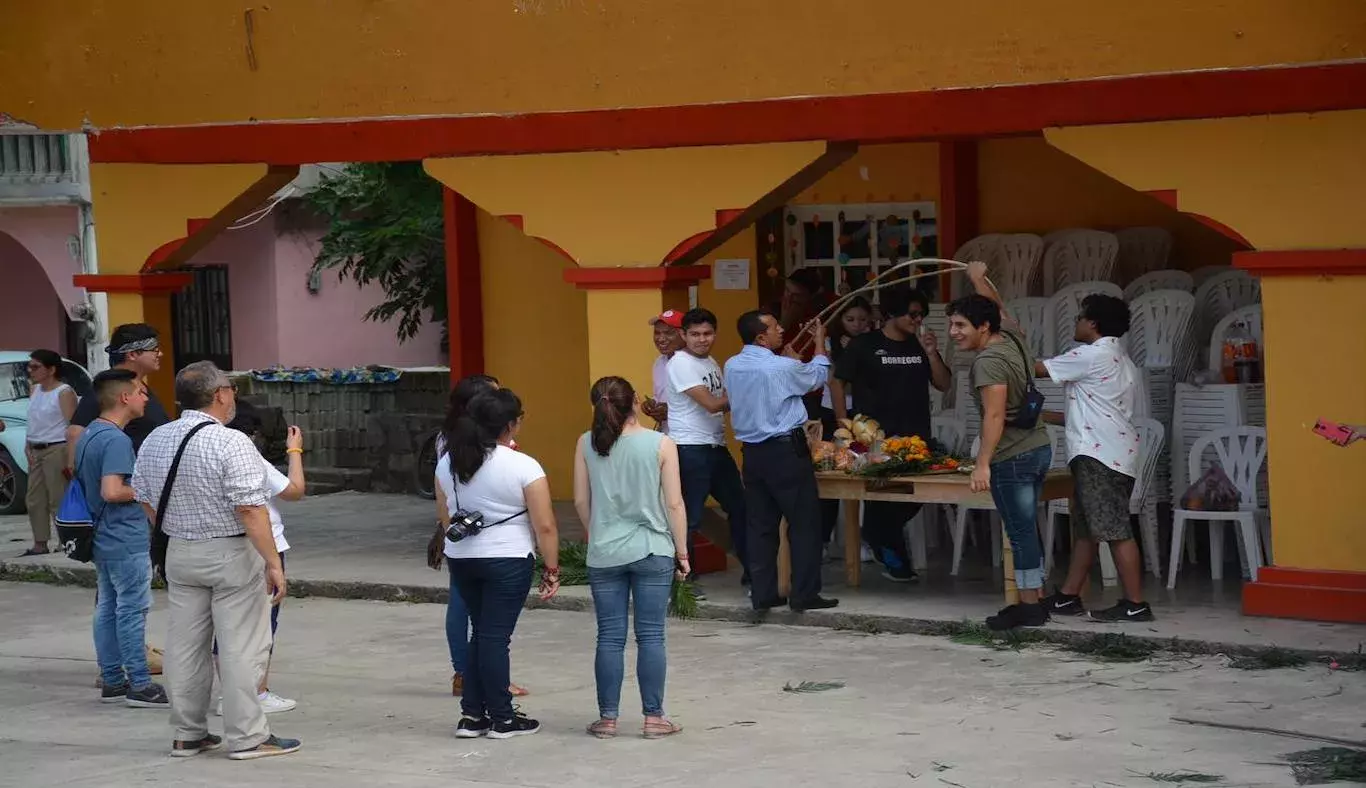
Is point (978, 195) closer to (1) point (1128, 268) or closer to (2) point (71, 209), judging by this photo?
(1) point (1128, 268)

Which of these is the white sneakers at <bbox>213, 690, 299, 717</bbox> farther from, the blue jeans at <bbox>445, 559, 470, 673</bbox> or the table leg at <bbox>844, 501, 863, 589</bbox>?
the table leg at <bbox>844, 501, 863, 589</bbox>

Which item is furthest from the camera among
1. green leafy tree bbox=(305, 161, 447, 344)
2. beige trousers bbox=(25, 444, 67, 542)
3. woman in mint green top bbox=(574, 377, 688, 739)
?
green leafy tree bbox=(305, 161, 447, 344)

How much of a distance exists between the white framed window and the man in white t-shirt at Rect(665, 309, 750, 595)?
12.0 feet

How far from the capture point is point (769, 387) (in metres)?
11.0

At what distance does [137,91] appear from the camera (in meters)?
13.8

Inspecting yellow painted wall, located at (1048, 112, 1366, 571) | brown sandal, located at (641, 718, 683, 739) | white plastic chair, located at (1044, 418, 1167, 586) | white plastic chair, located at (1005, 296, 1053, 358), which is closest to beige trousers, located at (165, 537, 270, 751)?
brown sandal, located at (641, 718, 683, 739)

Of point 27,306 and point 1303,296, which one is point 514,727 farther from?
point 27,306

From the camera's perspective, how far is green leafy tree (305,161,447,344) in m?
19.1

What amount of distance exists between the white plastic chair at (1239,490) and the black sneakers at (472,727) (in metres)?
4.61

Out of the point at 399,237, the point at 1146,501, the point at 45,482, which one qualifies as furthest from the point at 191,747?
the point at 399,237

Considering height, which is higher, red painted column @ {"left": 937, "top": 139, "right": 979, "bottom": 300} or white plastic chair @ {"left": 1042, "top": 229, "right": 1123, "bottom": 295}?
red painted column @ {"left": 937, "top": 139, "right": 979, "bottom": 300}

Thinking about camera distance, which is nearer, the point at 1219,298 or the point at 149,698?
the point at 149,698

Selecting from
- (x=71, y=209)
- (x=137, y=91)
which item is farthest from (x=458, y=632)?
(x=71, y=209)

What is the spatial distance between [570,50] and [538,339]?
169 inches
